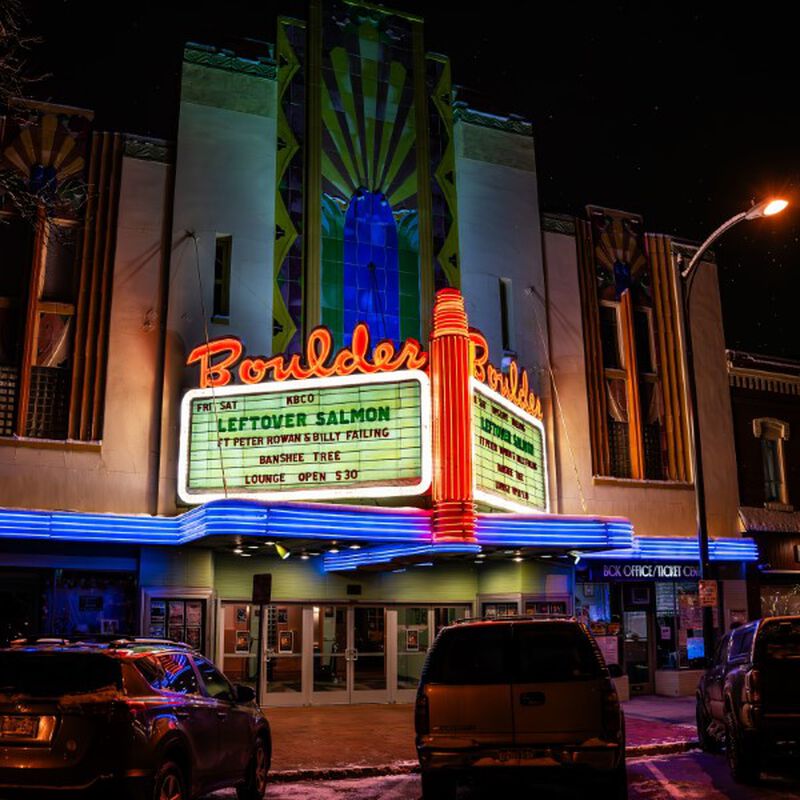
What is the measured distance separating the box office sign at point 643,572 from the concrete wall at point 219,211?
9.32 meters

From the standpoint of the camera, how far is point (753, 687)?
36.8 ft

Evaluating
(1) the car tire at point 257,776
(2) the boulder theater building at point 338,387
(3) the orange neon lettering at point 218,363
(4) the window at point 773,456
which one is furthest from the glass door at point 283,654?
(4) the window at point 773,456

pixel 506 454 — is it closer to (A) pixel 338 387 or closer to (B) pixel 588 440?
(A) pixel 338 387

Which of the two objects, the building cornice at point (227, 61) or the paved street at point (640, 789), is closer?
the paved street at point (640, 789)

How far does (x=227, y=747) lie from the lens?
9641mm

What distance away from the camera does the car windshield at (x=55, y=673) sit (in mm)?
7953

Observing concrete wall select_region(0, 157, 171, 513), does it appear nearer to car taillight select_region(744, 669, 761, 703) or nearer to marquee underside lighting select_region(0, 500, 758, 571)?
marquee underside lighting select_region(0, 500, 758, 571)

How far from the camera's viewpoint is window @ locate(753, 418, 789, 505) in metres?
26.2

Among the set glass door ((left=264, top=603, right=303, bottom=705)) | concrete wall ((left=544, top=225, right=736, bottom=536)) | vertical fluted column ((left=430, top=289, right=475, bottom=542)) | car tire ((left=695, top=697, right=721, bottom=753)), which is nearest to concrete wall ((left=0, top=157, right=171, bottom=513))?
glass door ((left=264, top=603, right=303, bottom=705))

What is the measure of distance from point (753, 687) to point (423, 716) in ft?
13.8

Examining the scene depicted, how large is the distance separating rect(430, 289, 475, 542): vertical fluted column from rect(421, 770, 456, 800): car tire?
7.50m

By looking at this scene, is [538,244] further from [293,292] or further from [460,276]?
[293,292]

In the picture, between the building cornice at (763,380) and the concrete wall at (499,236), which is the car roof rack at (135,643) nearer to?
the concrete wall at (499,236)

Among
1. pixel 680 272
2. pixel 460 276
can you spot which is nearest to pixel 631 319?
pixel 680 272
